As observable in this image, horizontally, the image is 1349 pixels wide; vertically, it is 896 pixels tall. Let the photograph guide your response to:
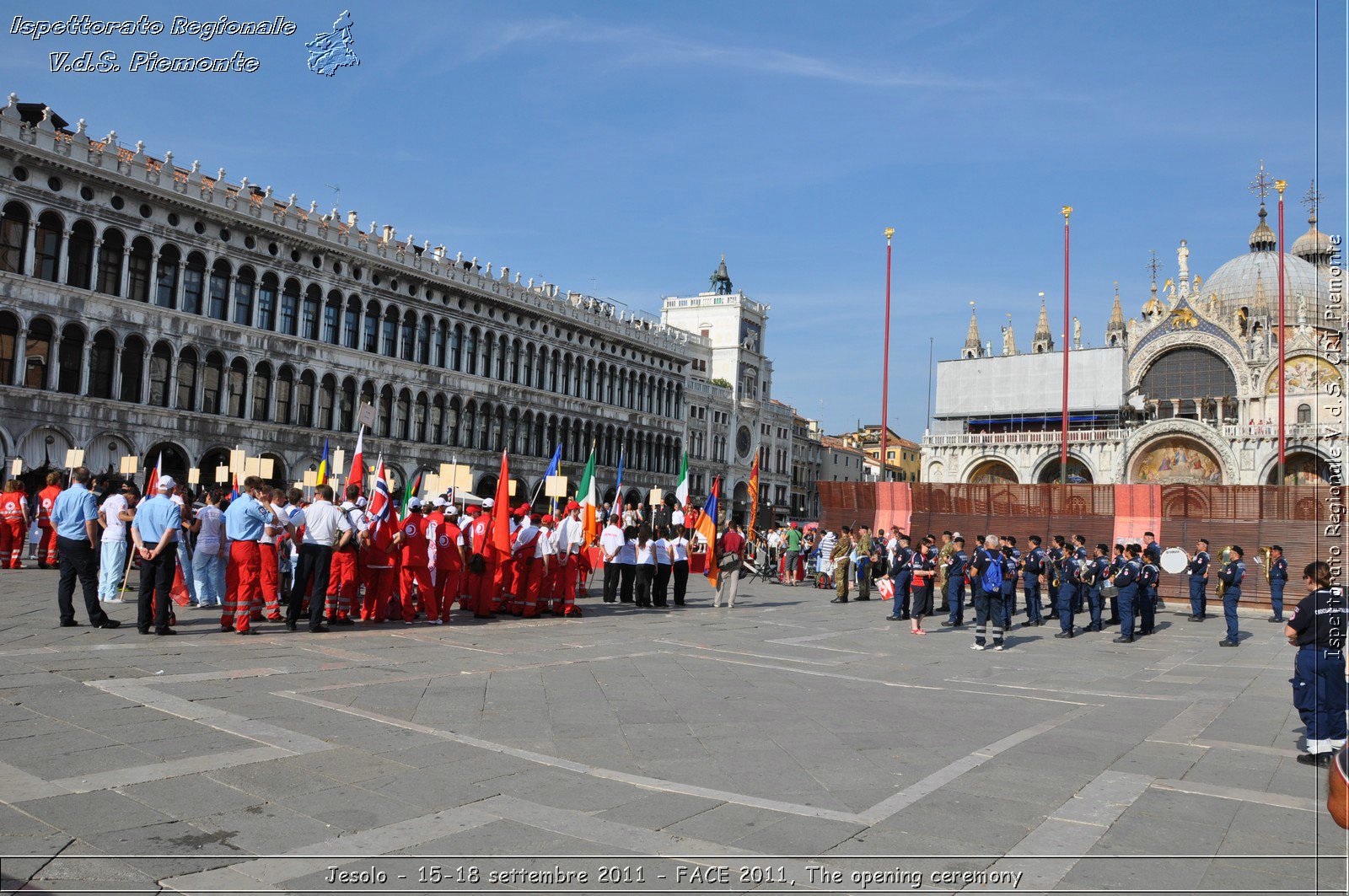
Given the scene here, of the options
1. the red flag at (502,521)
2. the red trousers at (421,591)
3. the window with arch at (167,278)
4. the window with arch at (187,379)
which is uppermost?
the window with arch at (167,278)

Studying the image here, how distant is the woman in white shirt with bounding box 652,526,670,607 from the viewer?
19.3 metres

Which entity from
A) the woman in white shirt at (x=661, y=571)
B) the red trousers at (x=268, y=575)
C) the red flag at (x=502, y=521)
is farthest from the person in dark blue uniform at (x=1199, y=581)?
the red trousers at (x=268, y=575)

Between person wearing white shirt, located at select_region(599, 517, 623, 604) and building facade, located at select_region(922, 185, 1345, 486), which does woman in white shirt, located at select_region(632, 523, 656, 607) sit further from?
building facade, located at select_region(922, 185, 1345, 486)

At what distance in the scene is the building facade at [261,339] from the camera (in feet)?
111

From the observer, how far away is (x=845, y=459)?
294 ft

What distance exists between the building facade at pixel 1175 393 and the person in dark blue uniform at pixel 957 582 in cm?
3902

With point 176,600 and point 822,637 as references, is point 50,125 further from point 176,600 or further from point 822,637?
point 822,637

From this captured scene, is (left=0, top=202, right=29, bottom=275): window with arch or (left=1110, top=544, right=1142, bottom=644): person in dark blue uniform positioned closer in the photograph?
(left=1110, top=544, right=1142, bottom=644): person in dark blue uniform

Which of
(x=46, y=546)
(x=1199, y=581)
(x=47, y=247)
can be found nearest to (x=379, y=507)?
(x=46, y=546)

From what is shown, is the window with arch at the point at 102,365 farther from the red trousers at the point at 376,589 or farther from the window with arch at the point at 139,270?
the red trousers at the point at 376,589

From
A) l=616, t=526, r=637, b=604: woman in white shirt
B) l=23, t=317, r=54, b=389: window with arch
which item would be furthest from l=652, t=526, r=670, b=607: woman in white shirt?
l=23, t=317, r=54, b=389: window with arch

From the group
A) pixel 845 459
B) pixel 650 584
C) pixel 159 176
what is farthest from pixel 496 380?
pixel 845 459

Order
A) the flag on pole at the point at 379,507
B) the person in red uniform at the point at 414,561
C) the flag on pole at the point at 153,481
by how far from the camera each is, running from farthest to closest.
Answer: the flag on pole at the point at 153,481 < the person in red uniform at the point at 414,561 < the flag on pole at the point at 379,507

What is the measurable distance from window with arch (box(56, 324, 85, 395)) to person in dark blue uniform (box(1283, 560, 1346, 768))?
37069mm
